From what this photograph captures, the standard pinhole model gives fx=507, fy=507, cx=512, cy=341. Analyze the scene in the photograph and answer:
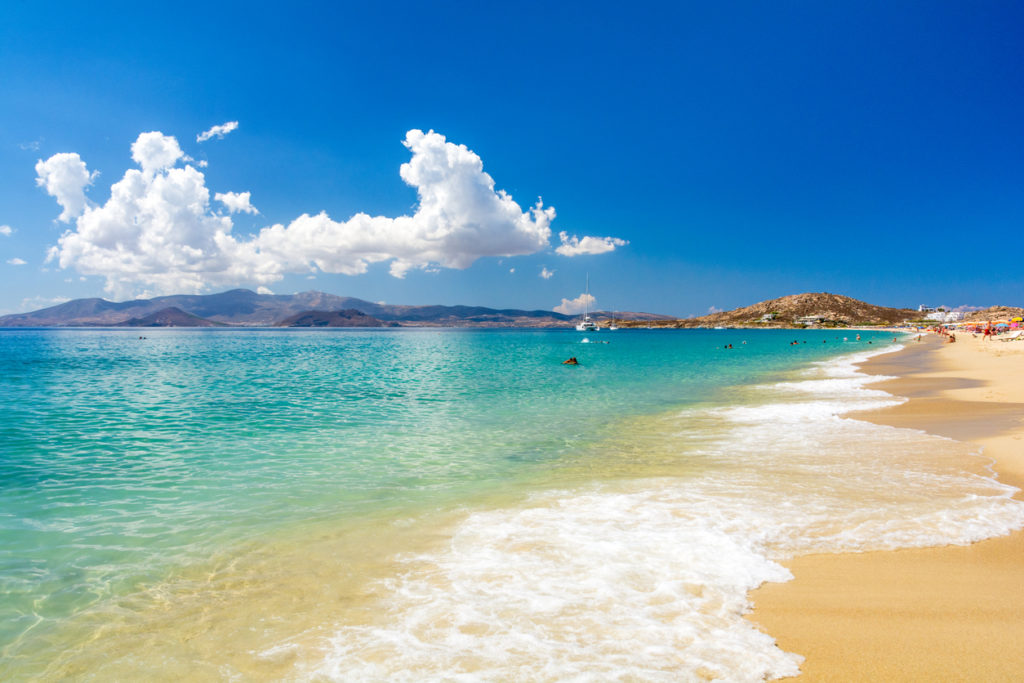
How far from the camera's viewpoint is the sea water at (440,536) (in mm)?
5641

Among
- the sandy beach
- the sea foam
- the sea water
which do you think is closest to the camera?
the sandy beach

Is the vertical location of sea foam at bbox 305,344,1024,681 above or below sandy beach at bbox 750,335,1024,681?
below

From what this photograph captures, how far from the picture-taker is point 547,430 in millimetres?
20062

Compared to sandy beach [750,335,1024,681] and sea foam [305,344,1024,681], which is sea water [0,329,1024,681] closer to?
sea foam [305,344,1024,681]

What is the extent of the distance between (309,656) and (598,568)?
13.4 feet

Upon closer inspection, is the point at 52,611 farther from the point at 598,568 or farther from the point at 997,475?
the point at 997,475

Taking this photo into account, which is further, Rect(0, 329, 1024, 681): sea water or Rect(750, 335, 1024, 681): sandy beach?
Rect(0, 329, 1024, 681): sea water

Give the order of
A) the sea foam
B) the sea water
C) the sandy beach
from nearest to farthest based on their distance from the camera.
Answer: the sandy beach, the sea foam, the sea water

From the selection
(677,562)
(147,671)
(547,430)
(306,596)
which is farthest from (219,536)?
(547,430)

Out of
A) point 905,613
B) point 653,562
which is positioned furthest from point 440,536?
point 905,613

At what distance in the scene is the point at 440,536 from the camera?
918 centimetres

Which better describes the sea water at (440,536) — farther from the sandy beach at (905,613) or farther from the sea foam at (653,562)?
the sandy beach at (905,613)

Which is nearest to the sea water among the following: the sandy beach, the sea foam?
the sea foam

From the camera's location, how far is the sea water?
222 inches
